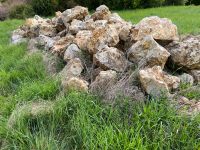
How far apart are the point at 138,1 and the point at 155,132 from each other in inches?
472

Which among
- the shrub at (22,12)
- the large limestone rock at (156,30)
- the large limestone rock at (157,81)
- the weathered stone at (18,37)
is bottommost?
the shrub at (22,12)

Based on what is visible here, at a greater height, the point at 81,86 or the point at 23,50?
the point at 81,86

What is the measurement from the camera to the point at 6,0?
17.1m

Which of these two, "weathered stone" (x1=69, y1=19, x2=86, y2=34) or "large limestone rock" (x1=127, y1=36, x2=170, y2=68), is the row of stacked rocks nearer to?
"large limestone rock" (x1=127, y1=36, x2=170, y2=68)

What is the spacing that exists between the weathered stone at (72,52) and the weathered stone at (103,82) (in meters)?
1.18

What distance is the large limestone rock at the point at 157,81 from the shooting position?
4.49 m

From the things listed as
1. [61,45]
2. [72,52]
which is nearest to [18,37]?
[61,45]

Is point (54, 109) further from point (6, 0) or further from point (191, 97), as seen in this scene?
point (6, 0)

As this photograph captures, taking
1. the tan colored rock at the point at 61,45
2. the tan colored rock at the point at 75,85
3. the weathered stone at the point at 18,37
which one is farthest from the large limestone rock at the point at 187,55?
the weathered stone at the point at 18,37

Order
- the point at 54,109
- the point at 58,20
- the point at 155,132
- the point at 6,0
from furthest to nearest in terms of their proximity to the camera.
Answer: the point at 6,0 → the point at 58,20 → the point at 54,109 → the point at 155,132

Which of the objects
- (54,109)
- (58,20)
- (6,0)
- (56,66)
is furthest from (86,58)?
(6,0)

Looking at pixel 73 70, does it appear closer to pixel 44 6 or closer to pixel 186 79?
pixel 186 79

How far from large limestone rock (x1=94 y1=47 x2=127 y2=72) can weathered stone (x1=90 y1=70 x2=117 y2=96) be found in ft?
0.97

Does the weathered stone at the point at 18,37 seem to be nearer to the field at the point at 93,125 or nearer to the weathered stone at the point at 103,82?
the field at the point at 93,125
